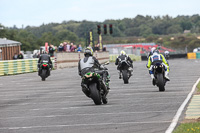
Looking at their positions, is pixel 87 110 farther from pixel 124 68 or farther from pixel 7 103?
pixel 124 68

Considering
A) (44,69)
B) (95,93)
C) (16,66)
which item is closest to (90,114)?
(95,93)

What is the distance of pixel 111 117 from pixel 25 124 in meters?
1.77

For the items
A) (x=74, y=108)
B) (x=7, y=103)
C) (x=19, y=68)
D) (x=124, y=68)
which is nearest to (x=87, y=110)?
(x=74, y=108)

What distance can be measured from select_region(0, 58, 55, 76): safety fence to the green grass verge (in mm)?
28505

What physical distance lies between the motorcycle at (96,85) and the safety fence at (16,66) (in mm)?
23401

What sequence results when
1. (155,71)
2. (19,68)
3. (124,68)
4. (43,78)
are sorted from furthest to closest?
(19,68) < (43,78) < (124,68) < (155,71)

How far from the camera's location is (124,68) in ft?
79.5

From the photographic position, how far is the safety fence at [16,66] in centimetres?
3734

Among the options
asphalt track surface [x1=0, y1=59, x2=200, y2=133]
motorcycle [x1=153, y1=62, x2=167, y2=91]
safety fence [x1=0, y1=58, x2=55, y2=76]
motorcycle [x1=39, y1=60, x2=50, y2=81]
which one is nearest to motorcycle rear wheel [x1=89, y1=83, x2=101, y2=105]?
asphalt track surface [x1=0, y1=59, x2=200, y2=133]

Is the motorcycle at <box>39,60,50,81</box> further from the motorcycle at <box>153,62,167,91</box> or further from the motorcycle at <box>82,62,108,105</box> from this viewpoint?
the motorcycle at <box>82,62,108,105</box>

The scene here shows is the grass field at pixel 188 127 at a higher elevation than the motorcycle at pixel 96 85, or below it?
below

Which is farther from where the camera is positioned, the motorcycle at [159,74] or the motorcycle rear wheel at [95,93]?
the motorcycle at [159,74]

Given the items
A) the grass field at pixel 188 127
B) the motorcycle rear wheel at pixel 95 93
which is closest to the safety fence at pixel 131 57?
the motorcycle rear wheel at pixel 95 93

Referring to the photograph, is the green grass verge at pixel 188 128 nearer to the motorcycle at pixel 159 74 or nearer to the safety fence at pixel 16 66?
the motorcycle at pixel 159 74
